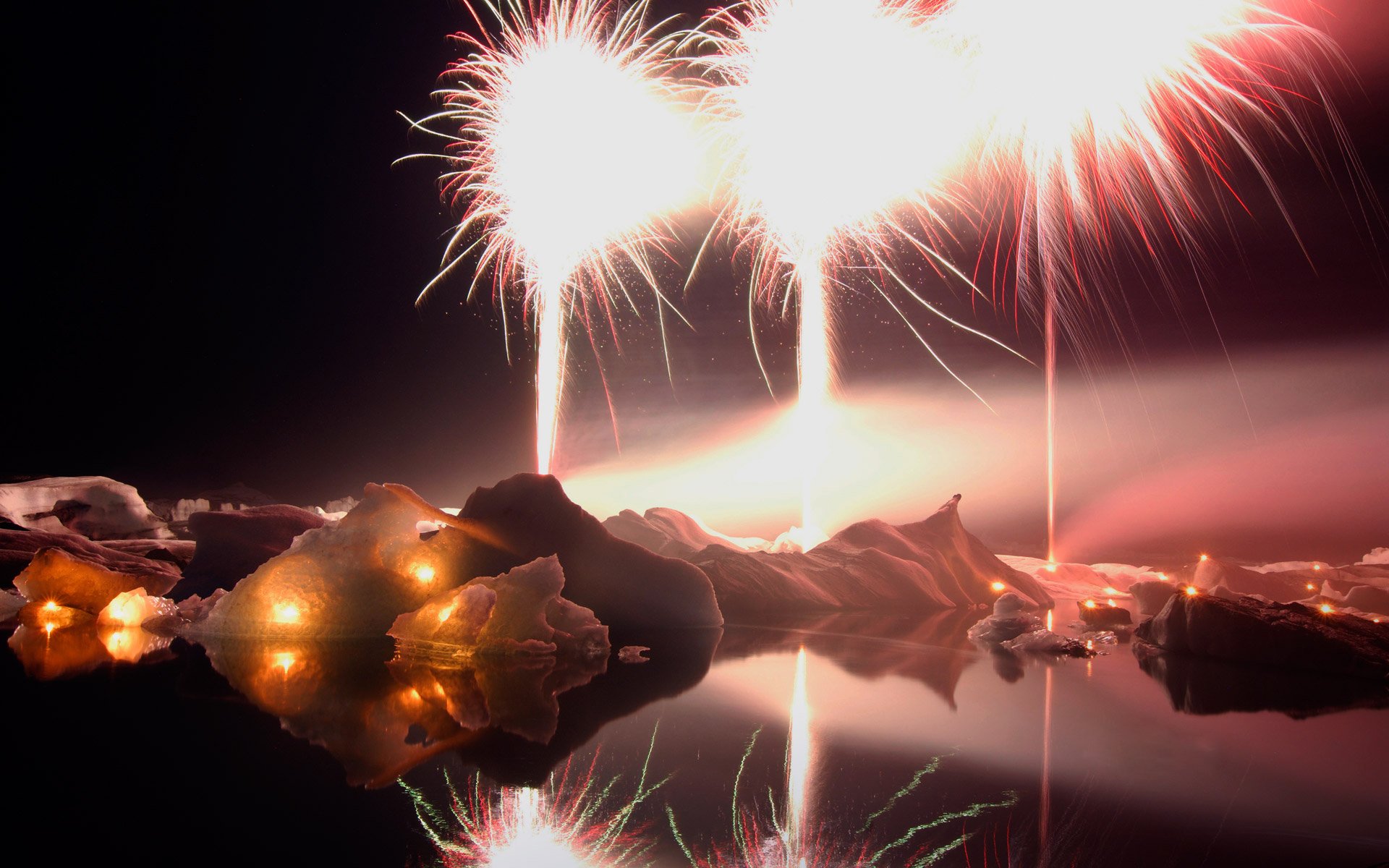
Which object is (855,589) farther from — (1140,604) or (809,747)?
(809,747)

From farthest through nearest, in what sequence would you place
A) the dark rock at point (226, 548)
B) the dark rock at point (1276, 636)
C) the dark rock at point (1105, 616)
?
the dark rock at point (1105, 616)
the dark rock at point (226, 548)
the dark rock at point (1276, 636)

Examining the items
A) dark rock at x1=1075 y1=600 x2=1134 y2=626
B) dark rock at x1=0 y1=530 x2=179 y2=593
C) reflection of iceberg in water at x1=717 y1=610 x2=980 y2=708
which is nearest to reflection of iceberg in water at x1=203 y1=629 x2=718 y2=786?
reflection of iceberg in water at x1=717 y1=610 x2=980 y2=708

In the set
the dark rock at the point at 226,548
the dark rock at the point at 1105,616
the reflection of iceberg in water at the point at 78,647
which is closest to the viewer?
the reflection of iceberg in water at the point at 78,647

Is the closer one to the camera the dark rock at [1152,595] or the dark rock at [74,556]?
the dark rock at [74,556]

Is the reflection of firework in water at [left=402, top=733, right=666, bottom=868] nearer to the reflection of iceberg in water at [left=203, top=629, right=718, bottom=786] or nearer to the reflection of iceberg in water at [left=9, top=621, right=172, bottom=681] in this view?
the reflection of iceberg in water at [left=203, top=629, right=718, bottom=786]

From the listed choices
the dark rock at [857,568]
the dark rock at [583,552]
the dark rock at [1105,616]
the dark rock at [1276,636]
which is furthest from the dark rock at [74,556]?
the dark rock at [1105,616]

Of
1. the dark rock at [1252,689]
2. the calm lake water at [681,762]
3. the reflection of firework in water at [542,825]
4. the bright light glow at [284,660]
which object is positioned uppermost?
the reflection of firework in water at [542,825]

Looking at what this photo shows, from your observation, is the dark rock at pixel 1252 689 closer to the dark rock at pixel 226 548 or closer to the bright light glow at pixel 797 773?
the bright light glow at pixel 797 773

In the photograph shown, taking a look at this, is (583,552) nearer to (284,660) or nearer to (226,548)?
(284,660)
